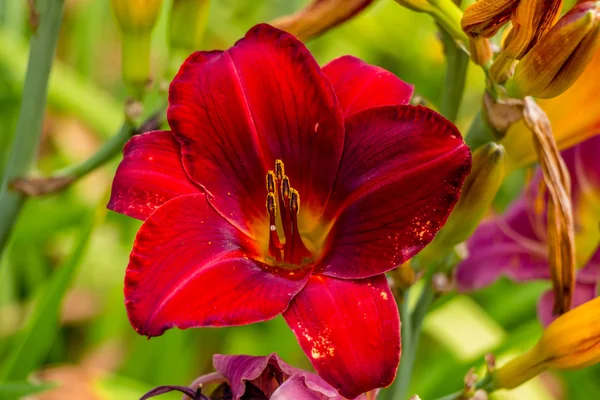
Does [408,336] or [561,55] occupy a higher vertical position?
[561,55]

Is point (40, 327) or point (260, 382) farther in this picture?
point (40, 327)

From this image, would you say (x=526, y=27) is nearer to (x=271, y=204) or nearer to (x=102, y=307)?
(x=271, y=204)

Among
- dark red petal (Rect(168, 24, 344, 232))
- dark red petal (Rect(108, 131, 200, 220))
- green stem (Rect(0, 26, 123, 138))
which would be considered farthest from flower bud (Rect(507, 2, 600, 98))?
green stem (Rect(0, 26, 123, 138))

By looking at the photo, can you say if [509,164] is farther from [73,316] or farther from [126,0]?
[73,316]

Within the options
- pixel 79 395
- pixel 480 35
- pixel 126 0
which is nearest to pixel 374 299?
pixel 480 35

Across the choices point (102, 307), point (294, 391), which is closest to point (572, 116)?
point (294, 391)

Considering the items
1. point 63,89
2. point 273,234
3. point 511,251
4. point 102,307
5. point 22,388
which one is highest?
point 273,234
